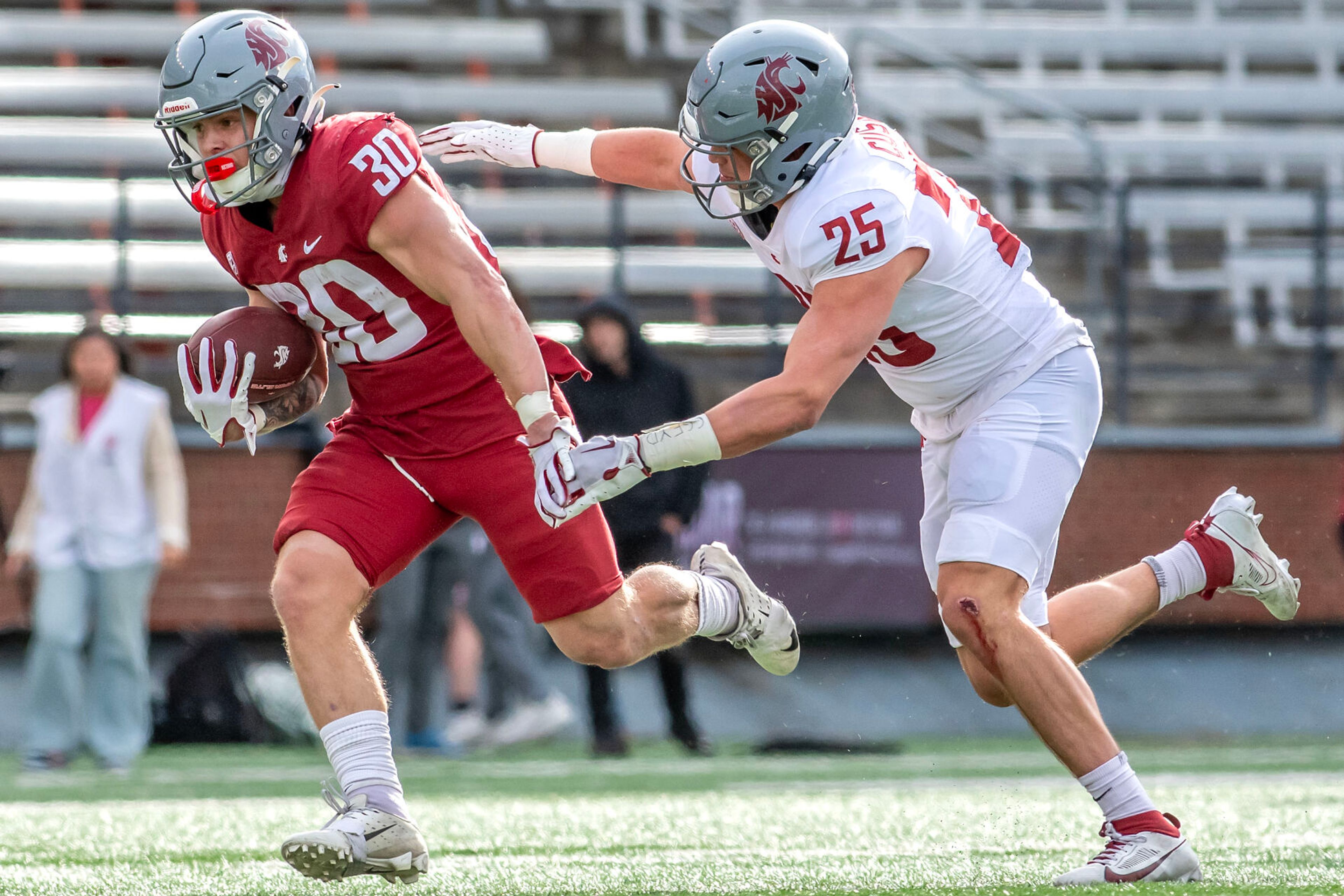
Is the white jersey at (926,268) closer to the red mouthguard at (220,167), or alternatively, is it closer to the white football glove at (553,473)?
the white football glove at (553,473)

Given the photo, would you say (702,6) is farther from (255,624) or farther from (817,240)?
(817,240)

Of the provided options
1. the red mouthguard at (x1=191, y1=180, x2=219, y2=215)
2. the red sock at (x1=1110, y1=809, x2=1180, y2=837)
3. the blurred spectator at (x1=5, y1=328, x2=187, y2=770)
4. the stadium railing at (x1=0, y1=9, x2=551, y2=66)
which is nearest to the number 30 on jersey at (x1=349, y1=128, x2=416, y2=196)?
the red mouthguard at (x1=191, y1=180, x2=219, y2=215)

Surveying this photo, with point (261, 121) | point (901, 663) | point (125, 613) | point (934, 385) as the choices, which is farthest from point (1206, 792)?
point (125, 613)

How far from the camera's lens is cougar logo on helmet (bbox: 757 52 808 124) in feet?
10.9

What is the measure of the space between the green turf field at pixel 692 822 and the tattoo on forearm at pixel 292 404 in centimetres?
100

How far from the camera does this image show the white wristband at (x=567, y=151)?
13.4 feet

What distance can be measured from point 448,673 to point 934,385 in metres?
4.66

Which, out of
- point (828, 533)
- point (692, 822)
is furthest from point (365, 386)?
point (828, 533)

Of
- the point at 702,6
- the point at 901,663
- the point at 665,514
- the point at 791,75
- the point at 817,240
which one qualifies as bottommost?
the point at 901,663

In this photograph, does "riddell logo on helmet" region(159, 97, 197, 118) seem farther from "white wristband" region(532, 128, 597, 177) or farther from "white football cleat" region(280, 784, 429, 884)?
"white football cleat" region(280, 784, 429, 884)

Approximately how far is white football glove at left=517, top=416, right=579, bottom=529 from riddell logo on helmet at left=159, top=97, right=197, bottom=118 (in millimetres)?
972

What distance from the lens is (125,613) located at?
22.2 feet

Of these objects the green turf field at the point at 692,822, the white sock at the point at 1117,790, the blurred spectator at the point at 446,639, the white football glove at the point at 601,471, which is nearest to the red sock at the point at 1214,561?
the green turf field at the point at 692,822

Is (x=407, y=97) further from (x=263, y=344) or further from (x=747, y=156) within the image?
(x=747, y=156)
